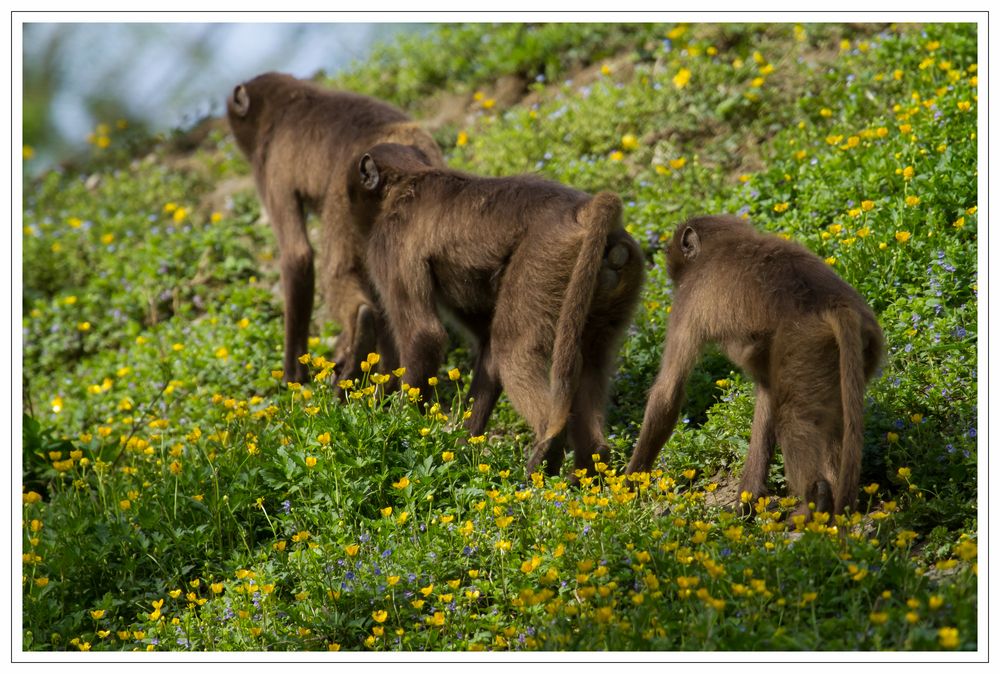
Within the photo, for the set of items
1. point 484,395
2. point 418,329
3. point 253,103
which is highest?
point 253,103

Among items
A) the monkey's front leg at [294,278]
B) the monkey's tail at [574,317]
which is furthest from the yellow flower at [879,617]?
the monkey's front leg at [294,278]

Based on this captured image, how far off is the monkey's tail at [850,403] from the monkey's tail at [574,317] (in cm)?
128

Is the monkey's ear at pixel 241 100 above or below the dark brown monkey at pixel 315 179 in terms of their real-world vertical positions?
above

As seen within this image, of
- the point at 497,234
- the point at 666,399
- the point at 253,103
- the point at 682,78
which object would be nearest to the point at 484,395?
the point at 497,234

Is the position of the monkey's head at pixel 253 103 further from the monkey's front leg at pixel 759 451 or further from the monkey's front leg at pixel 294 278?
the monkey's front leg at pixel 759 451

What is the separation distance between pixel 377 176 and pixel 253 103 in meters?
2.05

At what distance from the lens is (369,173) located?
23.4 feet

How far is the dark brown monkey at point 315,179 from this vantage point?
25.1 ft

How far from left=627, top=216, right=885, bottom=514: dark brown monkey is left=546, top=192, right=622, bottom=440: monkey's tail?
41 cm

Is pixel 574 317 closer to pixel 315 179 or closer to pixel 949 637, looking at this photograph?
pixel 949 637

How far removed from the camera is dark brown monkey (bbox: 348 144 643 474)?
598cm
